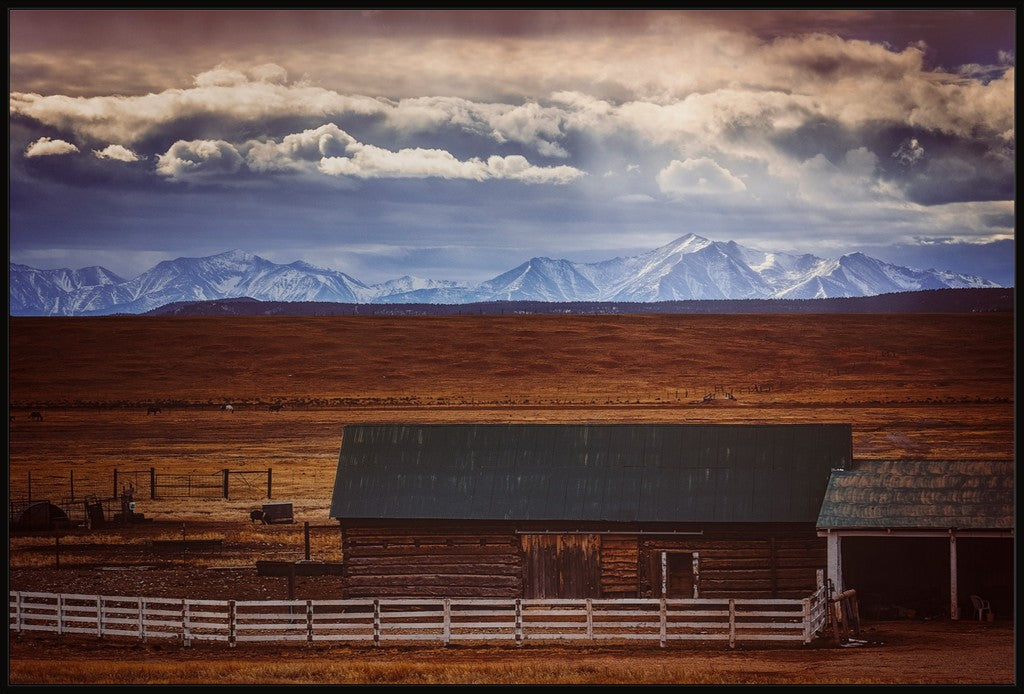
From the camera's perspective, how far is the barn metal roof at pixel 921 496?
27172 mm

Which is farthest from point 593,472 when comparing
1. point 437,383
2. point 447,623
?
point 437,383

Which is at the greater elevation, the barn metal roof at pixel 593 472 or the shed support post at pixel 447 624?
the barn metal roof at pixel 593 472

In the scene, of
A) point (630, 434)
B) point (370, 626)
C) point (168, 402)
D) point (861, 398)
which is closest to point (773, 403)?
point (861, 398)

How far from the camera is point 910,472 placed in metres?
28.6

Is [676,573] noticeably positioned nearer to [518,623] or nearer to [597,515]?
[597,515]

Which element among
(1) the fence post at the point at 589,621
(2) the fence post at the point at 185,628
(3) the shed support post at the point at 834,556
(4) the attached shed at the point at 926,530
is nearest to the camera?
(1) the fence post at the point at 589,621

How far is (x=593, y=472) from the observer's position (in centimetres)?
2967

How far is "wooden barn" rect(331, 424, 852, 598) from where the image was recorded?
28.2m

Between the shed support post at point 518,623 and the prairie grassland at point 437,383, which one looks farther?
the prairie grassland at point 437,383

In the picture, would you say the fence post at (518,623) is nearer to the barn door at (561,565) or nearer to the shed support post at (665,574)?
the barn door at (561,565)

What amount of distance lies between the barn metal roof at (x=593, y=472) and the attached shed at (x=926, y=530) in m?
0.94

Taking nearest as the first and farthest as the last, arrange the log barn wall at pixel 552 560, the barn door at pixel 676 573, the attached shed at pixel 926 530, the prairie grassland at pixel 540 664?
1. the prairie grassland at pixel 540 664
2. the attached shed at pixel 926 530
3. the log barn wall at pixel 552 560
4. the barn door at pixel 676 573

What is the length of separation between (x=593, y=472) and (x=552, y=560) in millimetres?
2474

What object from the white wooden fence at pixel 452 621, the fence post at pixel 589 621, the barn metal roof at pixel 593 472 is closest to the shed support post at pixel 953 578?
the barn metal roof at pixel 593 472
